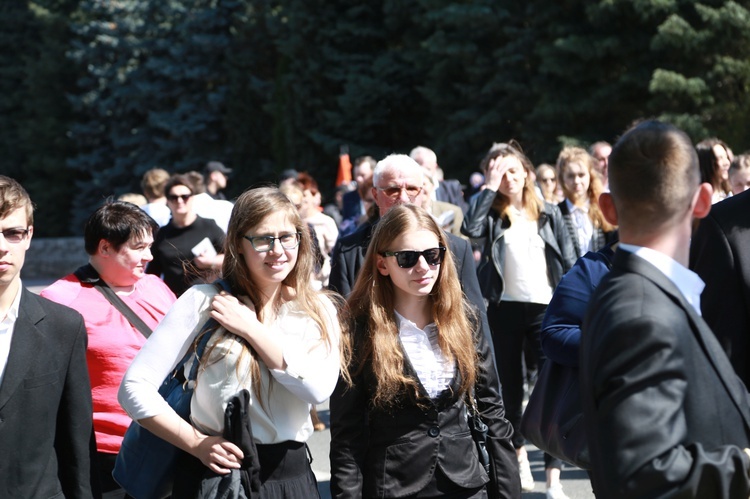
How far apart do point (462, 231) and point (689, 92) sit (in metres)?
15.8

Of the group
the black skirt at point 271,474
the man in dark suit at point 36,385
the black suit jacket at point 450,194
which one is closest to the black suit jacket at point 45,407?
the man in dark suit at point 36,385

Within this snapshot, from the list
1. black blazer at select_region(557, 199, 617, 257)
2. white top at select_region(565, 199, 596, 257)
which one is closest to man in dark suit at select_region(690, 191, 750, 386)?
black blazer at select_region(557, 199, 617, 257)

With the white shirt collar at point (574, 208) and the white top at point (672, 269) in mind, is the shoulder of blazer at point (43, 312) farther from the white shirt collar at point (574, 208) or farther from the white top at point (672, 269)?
the white shirt collar at point (574, 208)

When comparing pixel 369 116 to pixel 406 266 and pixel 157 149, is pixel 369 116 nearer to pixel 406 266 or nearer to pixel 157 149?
pixel 157 149

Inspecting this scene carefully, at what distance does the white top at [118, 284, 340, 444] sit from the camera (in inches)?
136

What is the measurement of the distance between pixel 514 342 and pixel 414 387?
136 inches

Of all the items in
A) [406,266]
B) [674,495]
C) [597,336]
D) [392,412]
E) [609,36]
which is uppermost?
[597,336]

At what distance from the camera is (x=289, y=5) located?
105ft

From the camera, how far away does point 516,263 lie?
719 cm

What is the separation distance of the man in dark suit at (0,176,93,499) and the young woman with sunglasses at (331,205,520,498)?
0.92m

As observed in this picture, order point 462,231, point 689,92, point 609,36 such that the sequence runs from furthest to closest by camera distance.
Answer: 1. point 609,36
2. point 689,92
3. point 462,231

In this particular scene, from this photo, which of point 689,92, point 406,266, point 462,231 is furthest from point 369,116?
point 406,266

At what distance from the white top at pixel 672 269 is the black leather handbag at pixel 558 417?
0.98 metres

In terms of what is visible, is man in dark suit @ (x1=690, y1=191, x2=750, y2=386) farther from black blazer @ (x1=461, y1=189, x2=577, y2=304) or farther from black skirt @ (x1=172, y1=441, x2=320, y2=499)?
black blazer @ (x1=461, y1=189, x2=577, y2=304)
